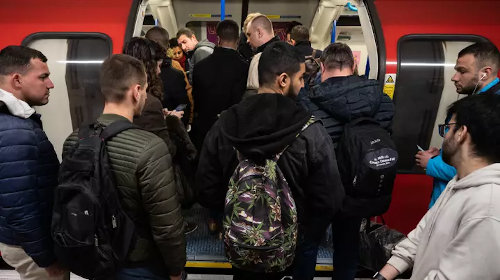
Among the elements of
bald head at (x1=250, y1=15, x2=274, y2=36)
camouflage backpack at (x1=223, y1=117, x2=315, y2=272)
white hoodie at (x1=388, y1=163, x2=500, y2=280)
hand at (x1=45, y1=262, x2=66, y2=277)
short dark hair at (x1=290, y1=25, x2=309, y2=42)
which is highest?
bald head at (x1=250, y1=15, x2=274, y2=36)

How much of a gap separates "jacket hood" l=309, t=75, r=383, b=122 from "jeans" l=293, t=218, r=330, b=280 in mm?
666

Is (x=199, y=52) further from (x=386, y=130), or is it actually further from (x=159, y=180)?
(x=159, y=180)

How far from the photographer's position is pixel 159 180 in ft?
4.85

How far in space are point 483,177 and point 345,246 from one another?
135 centimetres

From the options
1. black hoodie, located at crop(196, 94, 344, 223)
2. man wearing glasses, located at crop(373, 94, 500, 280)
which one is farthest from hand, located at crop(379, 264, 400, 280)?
black hoodie, located at crop(196, 94, 344, 223)

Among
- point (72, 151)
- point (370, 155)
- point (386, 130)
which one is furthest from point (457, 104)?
point (72, 151)

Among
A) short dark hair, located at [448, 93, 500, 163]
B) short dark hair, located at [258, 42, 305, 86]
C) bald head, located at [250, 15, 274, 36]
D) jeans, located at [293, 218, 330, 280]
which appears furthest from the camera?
bald head, located at [250, 15, 274, 36]

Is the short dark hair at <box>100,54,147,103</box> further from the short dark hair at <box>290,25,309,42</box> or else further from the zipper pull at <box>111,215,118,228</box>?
the short dark hair at <box>290,25,309,42</box>

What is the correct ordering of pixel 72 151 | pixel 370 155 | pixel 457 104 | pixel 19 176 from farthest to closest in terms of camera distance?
pixel 370 155 < pixel 19 176 < pixel 72 151 < pixel 457 104

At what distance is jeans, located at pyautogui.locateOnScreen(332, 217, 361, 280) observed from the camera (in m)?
2.30

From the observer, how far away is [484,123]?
120 cm

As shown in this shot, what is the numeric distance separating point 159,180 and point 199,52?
2370 millimetres

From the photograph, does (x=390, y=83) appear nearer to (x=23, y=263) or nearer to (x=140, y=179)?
(x=140, y=179)

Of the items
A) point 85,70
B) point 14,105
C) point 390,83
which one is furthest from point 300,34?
point 14,105
